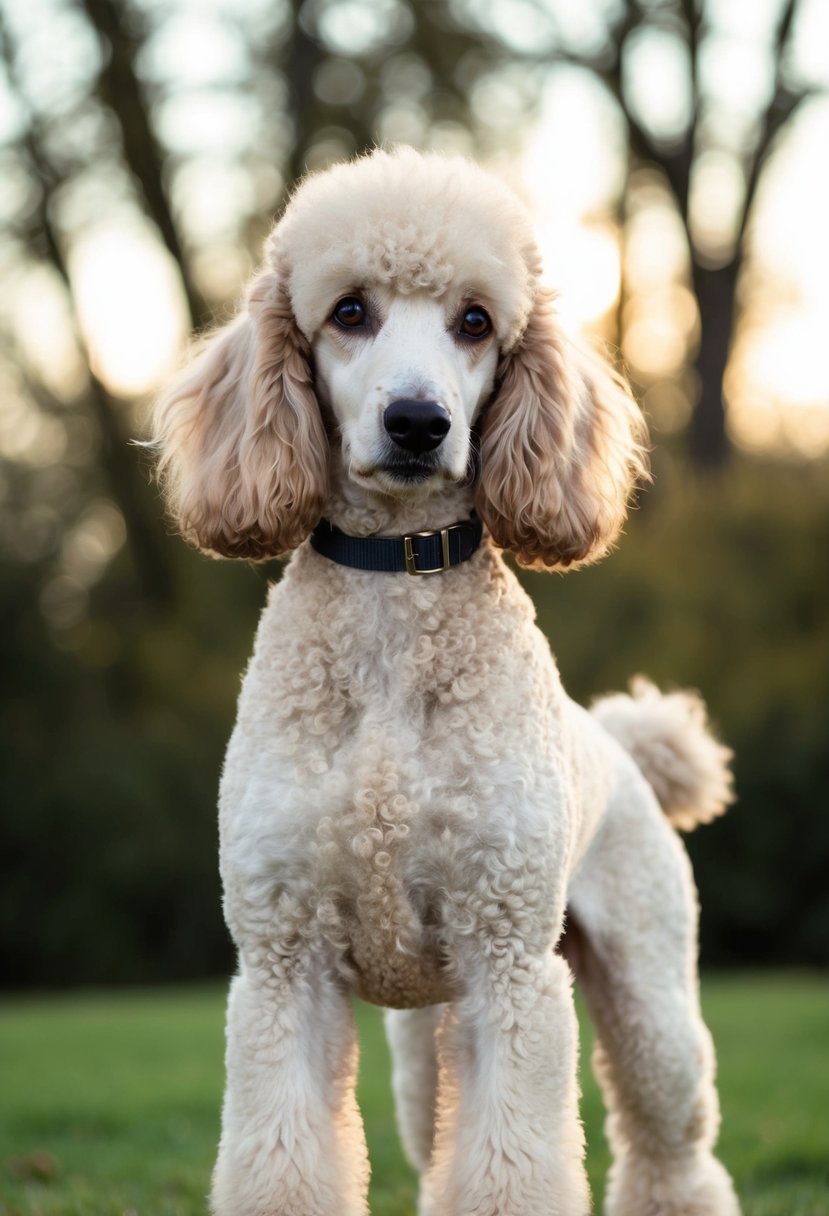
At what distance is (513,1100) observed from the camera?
2615 millimetres

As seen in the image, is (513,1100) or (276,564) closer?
(513,1100)

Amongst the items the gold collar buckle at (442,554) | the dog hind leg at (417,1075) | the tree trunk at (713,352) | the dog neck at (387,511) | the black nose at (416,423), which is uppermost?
the tree trunk at (713,352)

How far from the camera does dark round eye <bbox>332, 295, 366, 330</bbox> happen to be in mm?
2770

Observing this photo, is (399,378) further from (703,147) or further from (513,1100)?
(703,147)

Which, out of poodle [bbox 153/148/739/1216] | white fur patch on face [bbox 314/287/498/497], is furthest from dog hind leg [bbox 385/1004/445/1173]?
white fur patch on face [bbox 314/287/498/497]

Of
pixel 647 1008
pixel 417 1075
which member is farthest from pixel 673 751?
pixel 417 1075

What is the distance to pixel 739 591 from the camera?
41.0 ft

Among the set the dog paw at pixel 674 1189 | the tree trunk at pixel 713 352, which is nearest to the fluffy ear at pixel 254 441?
the dog paw at pixel 674 1189

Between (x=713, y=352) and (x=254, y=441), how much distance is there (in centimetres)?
1229

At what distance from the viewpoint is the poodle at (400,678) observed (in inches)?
104

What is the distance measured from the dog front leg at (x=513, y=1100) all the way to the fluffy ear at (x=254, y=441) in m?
0.87

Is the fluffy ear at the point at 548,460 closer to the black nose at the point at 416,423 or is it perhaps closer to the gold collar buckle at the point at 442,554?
the gold collar buckle at the point at 442,554

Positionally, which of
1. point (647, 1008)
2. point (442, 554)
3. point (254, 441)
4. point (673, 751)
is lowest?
point (647, 1008)

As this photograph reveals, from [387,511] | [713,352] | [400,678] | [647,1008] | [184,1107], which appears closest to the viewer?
[400,678]
